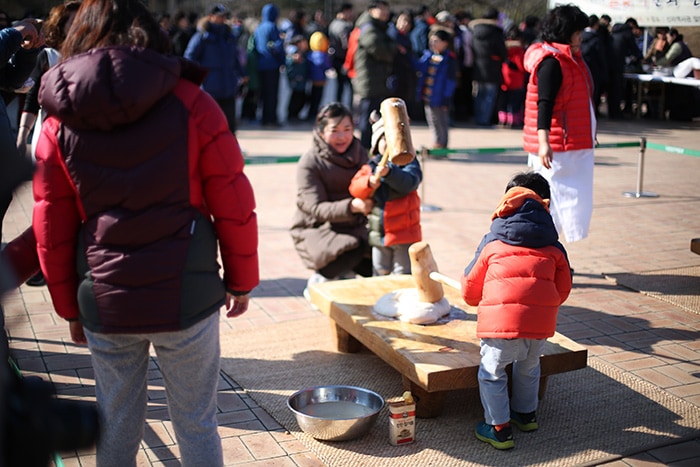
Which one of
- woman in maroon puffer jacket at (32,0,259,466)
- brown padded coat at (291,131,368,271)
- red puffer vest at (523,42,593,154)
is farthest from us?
red puffer vest at (523,42,593,154)

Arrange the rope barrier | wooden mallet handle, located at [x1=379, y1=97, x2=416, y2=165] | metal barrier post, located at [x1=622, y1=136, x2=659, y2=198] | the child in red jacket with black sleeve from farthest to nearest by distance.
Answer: metal barrier post, located at [x1=622, y1=136, x2=659, y2=198] < the rope barrier < wooden mallet handle, located at [x1=379, y1=97, x2=416, y2=165] < the child in red jacket with black sleeve

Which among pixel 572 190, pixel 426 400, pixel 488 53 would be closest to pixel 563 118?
pixel 572 190

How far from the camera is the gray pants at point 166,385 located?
118 inches

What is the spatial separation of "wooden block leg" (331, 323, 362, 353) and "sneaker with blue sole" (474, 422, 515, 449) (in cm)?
132

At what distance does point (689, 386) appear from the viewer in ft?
15.4

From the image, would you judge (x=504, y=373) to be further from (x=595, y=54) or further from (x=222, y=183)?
(x=595, y=54)

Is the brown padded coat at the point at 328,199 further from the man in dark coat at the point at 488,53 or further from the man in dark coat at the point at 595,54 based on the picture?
the man in dark coat at the point at 488,53

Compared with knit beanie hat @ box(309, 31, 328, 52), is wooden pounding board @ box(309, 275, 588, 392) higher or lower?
lower

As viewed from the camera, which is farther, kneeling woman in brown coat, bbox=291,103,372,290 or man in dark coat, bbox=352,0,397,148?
man in dark coat, bbox=352,0,397,148

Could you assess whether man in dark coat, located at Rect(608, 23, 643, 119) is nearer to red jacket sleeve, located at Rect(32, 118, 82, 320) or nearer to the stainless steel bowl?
the stainless steel bowl

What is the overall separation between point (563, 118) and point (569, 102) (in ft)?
0.41

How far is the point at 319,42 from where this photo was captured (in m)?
16.6

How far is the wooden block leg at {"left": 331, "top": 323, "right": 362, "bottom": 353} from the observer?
5.21 meters

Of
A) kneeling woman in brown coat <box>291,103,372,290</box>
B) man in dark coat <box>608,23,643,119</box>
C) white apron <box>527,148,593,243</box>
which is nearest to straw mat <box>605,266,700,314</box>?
white apron <box>527,148,593,243</box>
